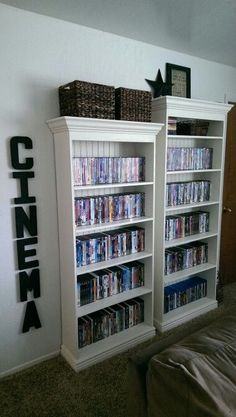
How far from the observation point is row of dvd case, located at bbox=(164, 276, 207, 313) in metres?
2.58

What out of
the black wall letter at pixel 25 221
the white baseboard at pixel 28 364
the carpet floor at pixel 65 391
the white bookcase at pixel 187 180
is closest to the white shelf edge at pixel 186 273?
the white bookcase at pixel 187 180

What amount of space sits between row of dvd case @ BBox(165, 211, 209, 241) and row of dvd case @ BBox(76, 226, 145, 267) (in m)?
0.30

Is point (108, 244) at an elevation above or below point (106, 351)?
above

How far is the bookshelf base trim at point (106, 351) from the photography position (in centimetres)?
200

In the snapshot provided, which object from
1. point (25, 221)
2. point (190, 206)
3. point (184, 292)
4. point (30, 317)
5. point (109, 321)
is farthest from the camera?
point (184, 292)

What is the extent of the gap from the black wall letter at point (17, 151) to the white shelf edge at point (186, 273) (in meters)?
1.48

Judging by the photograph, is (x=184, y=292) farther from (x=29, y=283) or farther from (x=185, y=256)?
(x=29, y=283)

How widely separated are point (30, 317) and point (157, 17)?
7.11ft

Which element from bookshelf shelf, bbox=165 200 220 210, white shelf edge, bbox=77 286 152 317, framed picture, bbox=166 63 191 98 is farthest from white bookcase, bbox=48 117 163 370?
framed picture, bbox=166 63 191 98

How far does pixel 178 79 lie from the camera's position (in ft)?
8.25

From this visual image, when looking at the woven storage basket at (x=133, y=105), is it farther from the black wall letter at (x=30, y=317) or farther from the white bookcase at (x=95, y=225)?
the black wall letter at (x=30, y=317)

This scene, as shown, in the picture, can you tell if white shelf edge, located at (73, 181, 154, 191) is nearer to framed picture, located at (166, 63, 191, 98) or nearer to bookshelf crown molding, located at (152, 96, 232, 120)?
bookshelf crown molding, located at (152, 96, 232, 120)

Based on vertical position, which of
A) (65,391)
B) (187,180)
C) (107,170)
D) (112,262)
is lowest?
(65,391)

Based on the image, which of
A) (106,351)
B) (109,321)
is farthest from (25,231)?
(106,351)
